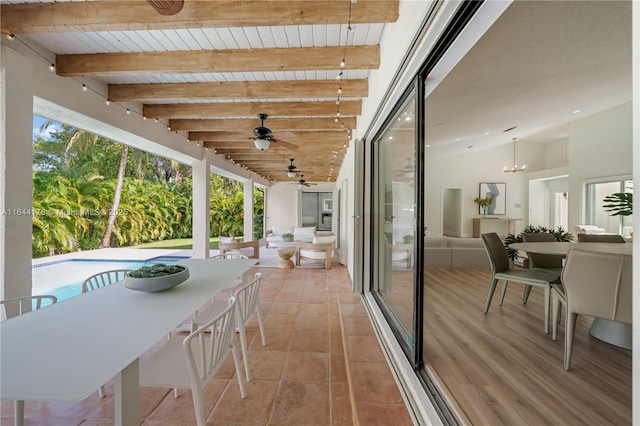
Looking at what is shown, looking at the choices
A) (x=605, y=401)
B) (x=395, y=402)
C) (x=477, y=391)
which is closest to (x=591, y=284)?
(x=605, y=401)

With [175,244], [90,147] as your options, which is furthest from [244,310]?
[90,147]

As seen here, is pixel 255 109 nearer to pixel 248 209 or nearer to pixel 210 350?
pixel 210 350

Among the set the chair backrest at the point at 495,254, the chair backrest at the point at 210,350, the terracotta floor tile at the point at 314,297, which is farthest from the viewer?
the terracotta floor tile at the point at 314,297

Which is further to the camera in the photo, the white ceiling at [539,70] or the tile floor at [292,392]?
the white ceiling at [539,70]

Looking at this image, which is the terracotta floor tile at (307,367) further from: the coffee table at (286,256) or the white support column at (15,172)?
the coffee table at (286,256)

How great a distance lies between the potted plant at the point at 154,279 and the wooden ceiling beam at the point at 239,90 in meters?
2.17

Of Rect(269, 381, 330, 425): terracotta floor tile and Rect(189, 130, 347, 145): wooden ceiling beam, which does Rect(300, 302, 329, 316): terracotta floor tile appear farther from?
Rect(189, 130, 347, 145): wooden ceiling beam

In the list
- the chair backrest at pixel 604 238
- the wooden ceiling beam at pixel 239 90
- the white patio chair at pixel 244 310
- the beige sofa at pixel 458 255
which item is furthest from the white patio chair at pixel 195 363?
the beige sofa at pixel 458 255

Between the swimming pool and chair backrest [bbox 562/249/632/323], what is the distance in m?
5.54

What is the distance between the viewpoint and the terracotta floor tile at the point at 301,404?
1.54m

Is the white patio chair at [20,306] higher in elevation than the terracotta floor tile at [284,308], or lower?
higher

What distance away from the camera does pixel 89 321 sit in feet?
4.17

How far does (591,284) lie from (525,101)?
3.83 m

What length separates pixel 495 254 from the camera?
298 cm
